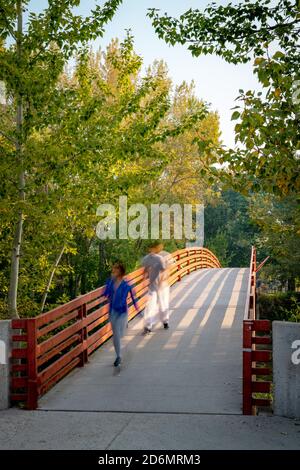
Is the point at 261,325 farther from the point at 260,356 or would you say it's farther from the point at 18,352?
the point at 18,352

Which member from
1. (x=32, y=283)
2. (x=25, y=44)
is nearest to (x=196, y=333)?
(x=25, y=44)

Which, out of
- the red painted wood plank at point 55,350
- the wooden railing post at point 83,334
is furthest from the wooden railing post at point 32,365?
the wooden railing post at point 83,334

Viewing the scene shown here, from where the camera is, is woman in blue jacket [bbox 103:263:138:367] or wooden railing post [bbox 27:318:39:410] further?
woman in blue jacket [bbox 103:263:138:367]

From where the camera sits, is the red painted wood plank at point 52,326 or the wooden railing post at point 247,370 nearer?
the wooden railing post at point 247,370

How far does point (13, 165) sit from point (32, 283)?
9.56 m

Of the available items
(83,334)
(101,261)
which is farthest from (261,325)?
(101,261)

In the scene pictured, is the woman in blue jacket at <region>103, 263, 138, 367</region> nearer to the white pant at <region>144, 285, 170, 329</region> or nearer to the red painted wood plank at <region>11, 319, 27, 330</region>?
the red painted wood plank at <region>11, 319, 27, 330</region>

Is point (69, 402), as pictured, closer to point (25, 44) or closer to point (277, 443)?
point (277, 443)

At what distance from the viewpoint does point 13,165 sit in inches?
439

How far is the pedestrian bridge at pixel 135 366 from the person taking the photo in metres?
7.24

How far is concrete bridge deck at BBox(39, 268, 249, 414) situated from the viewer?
7246 millimetres

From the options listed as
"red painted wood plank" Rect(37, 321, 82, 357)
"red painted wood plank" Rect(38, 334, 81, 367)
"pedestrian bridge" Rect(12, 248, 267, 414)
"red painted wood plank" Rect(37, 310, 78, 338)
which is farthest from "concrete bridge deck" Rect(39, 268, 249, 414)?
"red painted wood plank" Rect(37, 310, 78, 338)

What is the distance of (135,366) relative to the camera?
923 cm

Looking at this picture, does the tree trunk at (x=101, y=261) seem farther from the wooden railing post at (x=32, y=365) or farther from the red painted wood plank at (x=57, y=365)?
the wooden railing post at (x=32, y=365)
